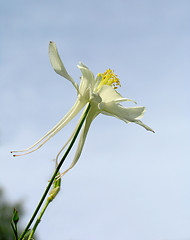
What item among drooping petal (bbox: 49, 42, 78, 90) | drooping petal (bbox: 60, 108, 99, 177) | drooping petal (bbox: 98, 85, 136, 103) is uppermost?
drooping petal (bbox: 49, 42, 78, 90)

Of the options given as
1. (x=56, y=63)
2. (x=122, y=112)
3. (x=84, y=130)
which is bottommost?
(x=84, y=130)

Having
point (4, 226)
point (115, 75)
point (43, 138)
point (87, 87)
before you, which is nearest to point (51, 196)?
point (43, 138)

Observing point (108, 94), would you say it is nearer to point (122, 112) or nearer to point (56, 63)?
point (122, 112)

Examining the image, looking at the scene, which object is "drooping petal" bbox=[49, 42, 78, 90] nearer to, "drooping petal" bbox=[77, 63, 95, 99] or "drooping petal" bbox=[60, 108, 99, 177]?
"drooping petal" bbox=[77, 63, 95, 99]

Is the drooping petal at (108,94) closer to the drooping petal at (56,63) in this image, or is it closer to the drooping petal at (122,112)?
the drooping petal at (122,112)

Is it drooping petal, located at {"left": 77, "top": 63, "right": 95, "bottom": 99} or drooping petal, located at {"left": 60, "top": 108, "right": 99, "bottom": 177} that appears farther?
drooping petal, located at {"left": 77, "top": 63, "right": 95, "bottom": 99}

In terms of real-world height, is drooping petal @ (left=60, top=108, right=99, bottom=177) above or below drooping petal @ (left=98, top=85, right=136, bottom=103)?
below

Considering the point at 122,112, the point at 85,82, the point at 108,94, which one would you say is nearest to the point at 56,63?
the point at 85,82
